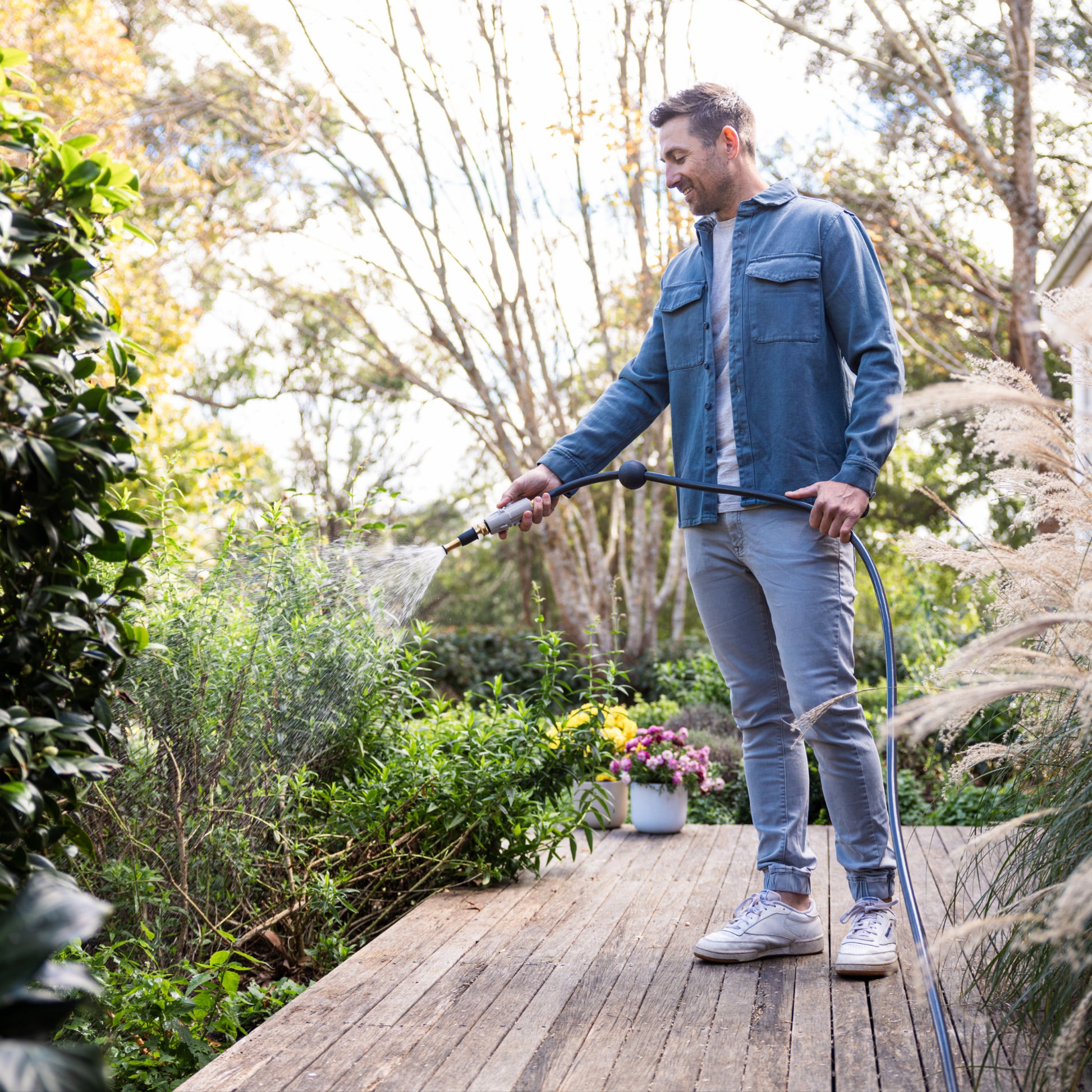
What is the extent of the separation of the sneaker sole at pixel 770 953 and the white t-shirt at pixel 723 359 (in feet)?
2.97

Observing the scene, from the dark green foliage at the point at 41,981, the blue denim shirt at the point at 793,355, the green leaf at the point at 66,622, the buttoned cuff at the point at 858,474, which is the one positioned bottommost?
the dark green foliage at the point at 41,981

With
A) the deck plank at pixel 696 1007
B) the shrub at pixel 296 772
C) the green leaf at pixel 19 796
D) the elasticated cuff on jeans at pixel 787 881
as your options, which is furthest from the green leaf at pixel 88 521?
the elasticated cuff on jeans at pixel 787 881

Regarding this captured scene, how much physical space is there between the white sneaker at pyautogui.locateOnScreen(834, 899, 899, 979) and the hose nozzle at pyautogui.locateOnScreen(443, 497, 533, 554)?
1051 mm

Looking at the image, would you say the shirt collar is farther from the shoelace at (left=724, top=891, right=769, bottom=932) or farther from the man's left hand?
the shoelace at (left=724, top=891, right=769, bottom=932)

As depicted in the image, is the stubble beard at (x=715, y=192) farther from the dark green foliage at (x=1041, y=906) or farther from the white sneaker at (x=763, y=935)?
the white sneaker at (x=763, y=935)

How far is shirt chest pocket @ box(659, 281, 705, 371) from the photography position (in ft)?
7.66

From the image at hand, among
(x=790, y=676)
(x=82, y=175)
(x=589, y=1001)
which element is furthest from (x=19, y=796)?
(x=790, y=676)

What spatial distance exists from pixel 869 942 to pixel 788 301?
1.29 m

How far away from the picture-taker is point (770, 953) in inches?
84.5

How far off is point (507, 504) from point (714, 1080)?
4.05 ft

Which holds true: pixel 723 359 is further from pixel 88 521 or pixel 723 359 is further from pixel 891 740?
pixel 88 521

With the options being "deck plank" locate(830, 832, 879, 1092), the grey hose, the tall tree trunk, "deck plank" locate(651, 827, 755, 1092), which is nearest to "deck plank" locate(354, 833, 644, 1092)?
"deck plank" locate(651, 827, 755, 1092)

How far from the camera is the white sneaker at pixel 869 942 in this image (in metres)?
1.97

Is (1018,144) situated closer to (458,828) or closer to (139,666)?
(458,828)
